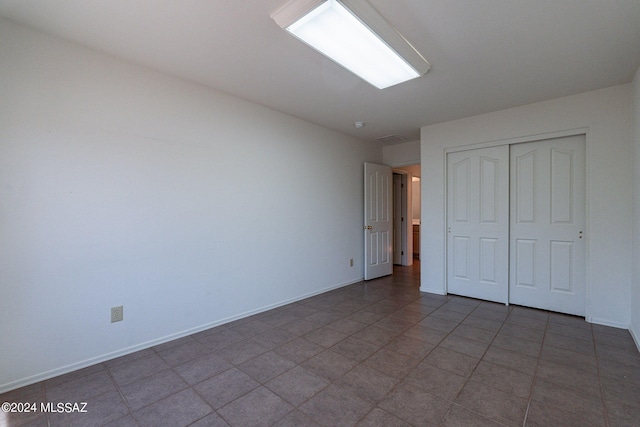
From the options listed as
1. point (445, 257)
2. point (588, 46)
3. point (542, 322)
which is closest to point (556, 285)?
point (542, 322)

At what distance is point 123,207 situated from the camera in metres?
2.38

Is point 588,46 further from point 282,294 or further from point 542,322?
point 282,294

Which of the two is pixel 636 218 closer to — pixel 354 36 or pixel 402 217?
pixel 354 36

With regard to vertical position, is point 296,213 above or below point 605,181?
below

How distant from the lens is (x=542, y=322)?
3.03m

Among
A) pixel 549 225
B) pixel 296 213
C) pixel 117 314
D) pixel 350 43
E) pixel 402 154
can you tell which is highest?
pixel 350 43

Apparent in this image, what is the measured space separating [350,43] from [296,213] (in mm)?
2196

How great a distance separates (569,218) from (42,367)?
5054 millimetres

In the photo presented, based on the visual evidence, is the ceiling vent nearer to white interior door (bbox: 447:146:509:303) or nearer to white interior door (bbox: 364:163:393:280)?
white interior door (bbox: 364:163:393:280)

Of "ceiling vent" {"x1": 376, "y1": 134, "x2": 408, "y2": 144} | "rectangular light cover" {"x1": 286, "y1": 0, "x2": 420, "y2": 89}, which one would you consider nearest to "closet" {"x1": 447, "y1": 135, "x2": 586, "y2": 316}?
"ceiling vent" {"x1": 376, "y1": 134, "x2": 408, "y2": 144}

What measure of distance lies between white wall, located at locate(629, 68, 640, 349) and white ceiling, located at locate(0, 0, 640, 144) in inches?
11.6

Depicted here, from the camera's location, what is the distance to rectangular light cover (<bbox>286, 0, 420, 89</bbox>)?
180cm

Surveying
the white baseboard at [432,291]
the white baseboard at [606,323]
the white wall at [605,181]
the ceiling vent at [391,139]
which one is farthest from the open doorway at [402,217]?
the white baseboard at [606,323]

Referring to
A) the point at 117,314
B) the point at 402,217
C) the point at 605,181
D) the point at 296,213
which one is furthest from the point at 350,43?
the point at 402,217
